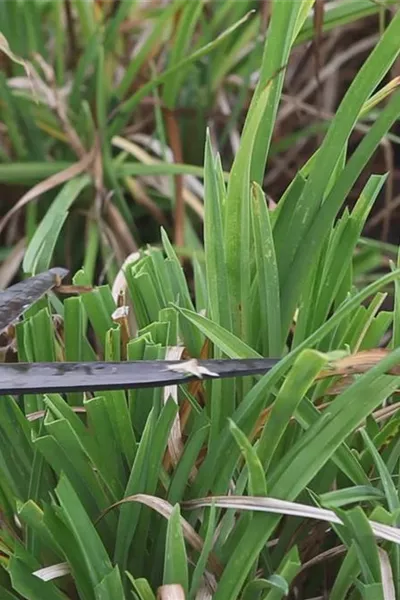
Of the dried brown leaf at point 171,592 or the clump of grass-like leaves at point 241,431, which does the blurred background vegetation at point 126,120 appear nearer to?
the clump of grass-like leaves at point 241,431

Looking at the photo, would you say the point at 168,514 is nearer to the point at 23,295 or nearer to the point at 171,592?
the point at 171,592

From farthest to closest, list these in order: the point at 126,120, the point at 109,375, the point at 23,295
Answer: the point at 126,120 < the point at 23,295 < the point at 109,375

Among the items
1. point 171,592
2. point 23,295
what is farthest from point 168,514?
point 23,295

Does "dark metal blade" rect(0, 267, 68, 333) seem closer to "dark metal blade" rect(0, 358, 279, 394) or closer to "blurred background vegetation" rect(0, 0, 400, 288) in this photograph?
"dark metal blade" rect(0, 358, 279, 394)

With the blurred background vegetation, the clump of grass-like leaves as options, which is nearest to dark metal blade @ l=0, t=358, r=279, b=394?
the clump of grass-like leaves

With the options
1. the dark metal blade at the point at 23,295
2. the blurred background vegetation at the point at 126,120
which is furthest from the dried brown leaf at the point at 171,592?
the blurred background vegetation at the point at 126,120

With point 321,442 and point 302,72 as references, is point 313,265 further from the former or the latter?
point 302,72
